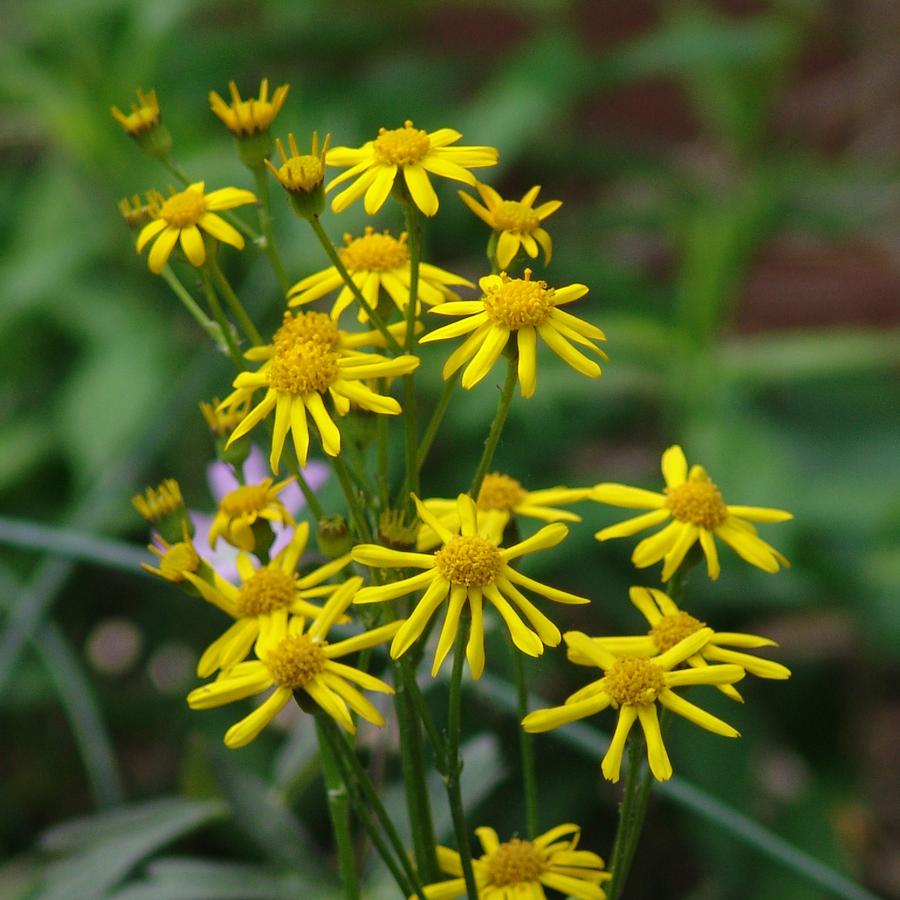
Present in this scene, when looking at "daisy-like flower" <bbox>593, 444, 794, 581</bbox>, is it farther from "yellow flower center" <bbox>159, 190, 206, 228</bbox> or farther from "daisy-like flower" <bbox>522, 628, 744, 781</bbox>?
"yellow flower center" <bbox>159, 190, 206, 228</bbox>

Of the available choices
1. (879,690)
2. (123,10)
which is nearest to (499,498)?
(879,690)

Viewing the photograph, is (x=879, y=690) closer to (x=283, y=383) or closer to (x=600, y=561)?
(x=600, y=561)

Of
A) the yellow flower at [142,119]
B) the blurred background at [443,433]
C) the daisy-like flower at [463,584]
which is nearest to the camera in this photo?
the daisy-like flower at [463,584]

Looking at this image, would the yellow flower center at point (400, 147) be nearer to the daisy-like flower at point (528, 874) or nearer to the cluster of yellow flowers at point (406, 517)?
the cluster of yellow flowers at point (406, 517)

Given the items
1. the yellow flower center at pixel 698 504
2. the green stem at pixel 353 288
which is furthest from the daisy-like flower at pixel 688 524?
the green stem at pixel 353 288

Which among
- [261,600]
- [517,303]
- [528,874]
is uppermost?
[517,303]

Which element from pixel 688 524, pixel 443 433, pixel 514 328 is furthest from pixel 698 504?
pixel 443 433

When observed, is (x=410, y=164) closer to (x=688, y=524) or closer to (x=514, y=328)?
(x=514, y=328)
